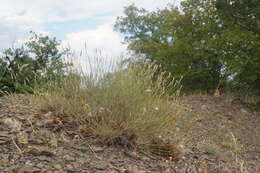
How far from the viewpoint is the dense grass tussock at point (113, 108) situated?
3.09m

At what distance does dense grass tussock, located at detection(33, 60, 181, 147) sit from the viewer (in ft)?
10.1

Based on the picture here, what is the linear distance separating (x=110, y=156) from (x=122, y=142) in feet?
1.05

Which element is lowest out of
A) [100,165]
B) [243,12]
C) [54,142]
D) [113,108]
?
[100,165]

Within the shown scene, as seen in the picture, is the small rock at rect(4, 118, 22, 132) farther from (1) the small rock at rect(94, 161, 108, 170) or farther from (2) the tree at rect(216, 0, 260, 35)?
(2) the tree at rect(216, 0, 260, 35)

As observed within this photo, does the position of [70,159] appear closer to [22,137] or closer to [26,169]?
[26,169]

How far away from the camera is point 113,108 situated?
321 centimetres

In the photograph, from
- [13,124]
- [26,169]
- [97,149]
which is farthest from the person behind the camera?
[13,124]

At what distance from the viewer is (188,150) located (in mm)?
3994

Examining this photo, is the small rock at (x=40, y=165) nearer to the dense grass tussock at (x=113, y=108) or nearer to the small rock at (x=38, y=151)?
the small rock at (x=38, y=151)

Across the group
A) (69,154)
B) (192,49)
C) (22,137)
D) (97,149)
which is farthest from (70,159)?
(192,49)

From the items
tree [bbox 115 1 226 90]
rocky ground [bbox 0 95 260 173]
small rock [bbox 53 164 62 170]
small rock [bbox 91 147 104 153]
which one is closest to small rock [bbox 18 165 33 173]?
rocky ground [bbox 0 95 260 173]

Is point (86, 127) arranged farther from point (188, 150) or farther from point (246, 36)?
point (246, 36)

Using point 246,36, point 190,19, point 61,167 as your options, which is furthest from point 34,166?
point 190,19

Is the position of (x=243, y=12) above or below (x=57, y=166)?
above
